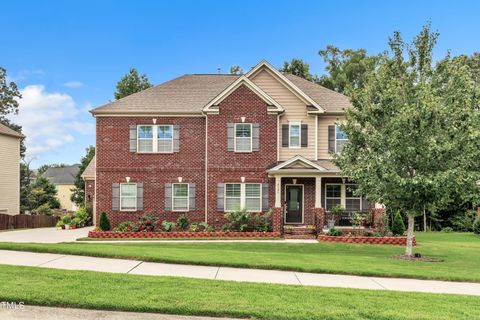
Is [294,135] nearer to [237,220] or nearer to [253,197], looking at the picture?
[253,197]

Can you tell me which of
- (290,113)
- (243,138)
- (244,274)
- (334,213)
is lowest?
(244,274)

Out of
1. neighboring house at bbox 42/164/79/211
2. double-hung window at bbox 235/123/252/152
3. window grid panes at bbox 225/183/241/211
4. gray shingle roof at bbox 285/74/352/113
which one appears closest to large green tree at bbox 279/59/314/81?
gray shingle roof at bbox 285/74/352/113

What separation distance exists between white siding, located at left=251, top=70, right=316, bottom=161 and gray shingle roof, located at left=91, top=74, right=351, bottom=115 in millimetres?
1280

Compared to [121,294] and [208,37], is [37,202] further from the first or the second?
[121,294]

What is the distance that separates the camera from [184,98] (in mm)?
25234

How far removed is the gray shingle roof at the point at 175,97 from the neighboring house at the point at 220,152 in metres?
0.10

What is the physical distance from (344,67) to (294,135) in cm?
2544

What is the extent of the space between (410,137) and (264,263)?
6.77 metres

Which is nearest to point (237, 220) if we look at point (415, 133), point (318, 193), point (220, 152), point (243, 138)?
point (220, 152)

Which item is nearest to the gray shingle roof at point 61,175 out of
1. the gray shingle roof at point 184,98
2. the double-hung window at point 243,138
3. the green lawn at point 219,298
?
the gray shingle roof at point 184,98

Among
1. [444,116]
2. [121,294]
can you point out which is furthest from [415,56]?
[121,294]

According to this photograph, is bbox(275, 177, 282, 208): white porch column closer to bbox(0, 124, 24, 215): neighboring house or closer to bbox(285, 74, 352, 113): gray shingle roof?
bbox(285, 74, 352, 113): gray shingle roof

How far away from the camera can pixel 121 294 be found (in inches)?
288

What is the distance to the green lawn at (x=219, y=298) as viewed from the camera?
6.71 metres
